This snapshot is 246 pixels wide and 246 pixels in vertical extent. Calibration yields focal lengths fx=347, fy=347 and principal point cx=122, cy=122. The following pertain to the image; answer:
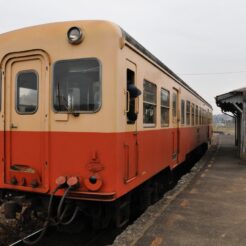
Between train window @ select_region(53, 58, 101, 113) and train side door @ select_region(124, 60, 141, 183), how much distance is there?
0.48 m

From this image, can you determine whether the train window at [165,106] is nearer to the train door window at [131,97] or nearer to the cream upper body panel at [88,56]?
the train door window at [131,97]

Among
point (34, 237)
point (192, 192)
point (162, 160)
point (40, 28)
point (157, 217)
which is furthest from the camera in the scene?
point (192, 192)

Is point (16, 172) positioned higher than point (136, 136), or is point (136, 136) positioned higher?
point (136, 136)

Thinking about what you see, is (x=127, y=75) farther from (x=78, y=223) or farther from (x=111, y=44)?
(x=78, y=223)

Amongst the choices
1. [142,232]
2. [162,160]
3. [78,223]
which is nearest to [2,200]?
[78,223]

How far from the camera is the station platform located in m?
4.68

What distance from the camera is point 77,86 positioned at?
180 inches

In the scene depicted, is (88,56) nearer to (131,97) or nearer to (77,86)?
(77,86)

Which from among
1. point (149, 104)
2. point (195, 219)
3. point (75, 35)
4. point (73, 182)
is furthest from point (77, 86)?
point (195, 219)

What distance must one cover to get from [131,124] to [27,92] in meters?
1.53

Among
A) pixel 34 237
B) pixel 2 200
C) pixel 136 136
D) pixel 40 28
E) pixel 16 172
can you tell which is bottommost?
pixel 34 237

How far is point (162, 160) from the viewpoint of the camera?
688 centimetres

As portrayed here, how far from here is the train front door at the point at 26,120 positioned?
4.67 meters

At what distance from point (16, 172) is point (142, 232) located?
1.95m
